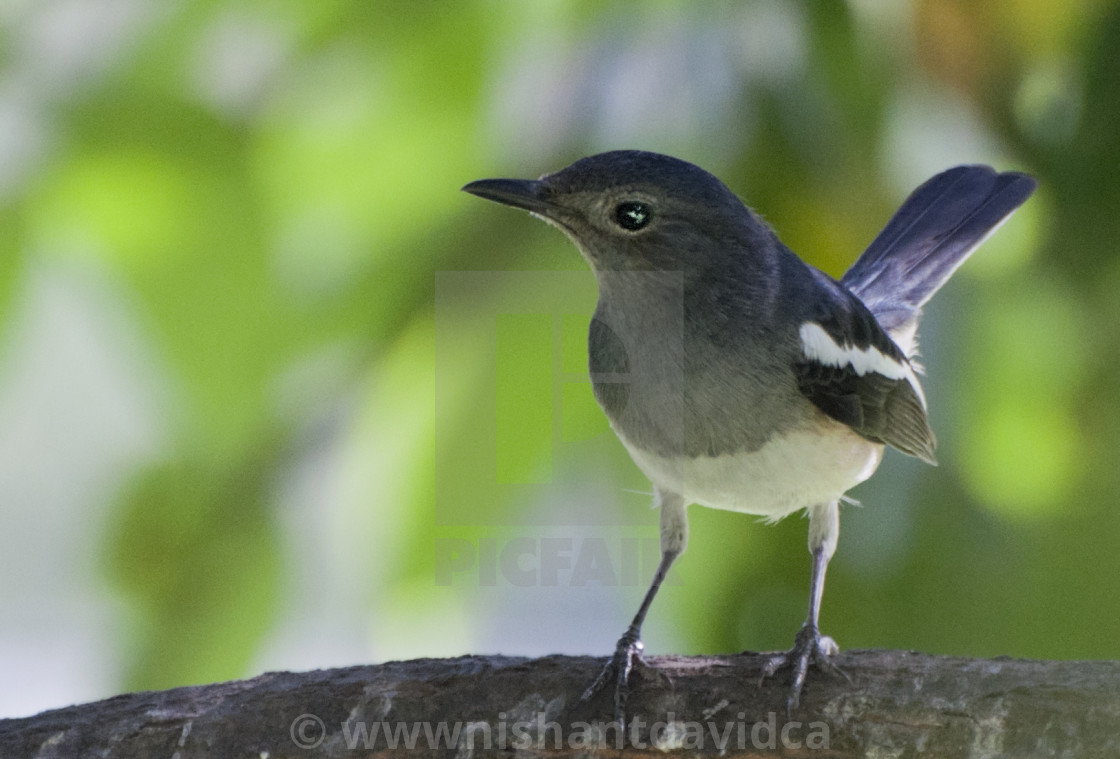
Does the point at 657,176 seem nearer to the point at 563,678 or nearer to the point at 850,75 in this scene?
the point at 850,75

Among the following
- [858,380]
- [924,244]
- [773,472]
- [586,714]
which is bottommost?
[586,714]

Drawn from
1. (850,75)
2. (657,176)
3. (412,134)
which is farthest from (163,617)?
(850,75)

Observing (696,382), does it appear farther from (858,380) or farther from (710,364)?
(858,380)

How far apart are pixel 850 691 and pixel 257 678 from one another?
90cm

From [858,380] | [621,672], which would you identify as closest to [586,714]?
[621,672]

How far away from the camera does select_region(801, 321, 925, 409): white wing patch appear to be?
174 centimetres

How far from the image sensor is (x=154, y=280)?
174 cm

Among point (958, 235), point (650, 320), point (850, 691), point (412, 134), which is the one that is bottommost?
point (850, 691)

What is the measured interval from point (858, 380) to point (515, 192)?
0.69 m

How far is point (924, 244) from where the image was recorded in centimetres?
238

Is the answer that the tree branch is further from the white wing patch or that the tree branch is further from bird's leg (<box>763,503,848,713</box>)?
the white wing patch

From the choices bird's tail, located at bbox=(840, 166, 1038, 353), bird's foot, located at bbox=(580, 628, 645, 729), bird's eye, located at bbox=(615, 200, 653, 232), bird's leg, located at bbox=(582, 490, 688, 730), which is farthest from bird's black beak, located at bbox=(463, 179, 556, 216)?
bird's tail, located at bbox=(840, 166, 1038, 353)

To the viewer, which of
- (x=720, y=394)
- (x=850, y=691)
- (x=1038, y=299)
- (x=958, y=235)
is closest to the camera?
(x=850, y=691)

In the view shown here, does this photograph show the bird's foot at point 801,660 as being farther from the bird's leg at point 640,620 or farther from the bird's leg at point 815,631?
the bird's leg at point 640,620
